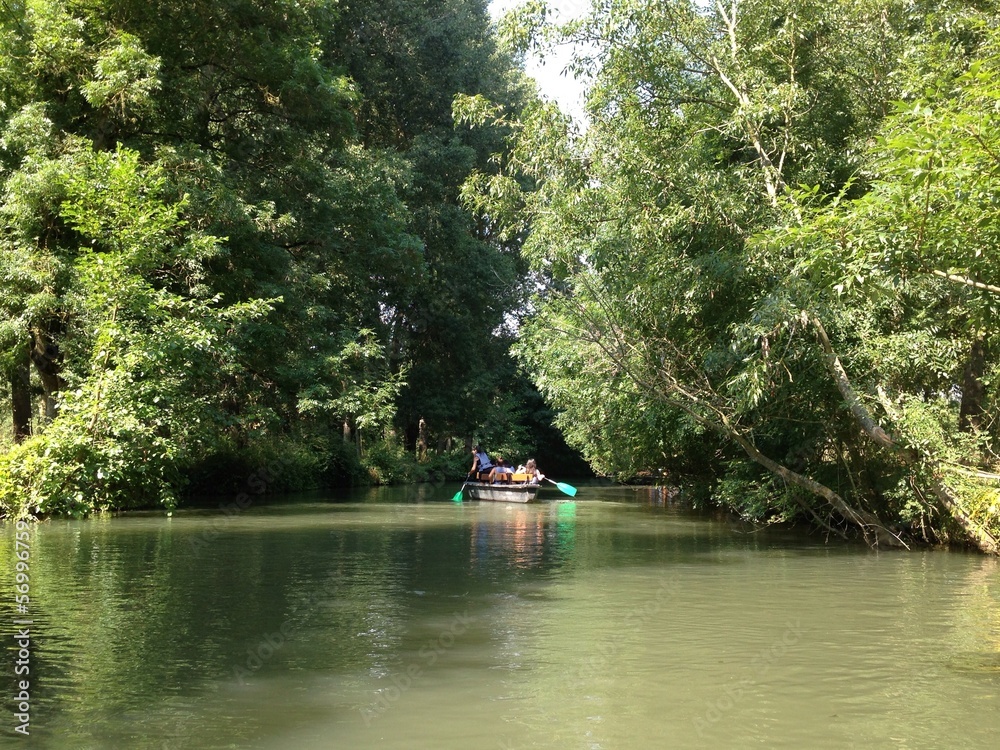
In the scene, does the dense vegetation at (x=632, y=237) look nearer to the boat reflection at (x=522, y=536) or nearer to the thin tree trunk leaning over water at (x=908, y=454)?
the thin tree trunk leaning over water at (x=908, y=454)

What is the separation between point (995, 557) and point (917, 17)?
9.22 meters

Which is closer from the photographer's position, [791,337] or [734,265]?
[791,337]

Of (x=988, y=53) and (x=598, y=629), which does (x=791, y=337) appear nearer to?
(x=988, y=53)

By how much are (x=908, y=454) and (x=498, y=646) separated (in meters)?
9.14

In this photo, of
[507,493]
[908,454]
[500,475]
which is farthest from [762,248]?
[500,475]

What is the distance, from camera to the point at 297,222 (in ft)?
95.6

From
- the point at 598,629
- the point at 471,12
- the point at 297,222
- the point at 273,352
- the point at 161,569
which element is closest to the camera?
the point at 598,629

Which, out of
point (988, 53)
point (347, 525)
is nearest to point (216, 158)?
point (347, 525)
